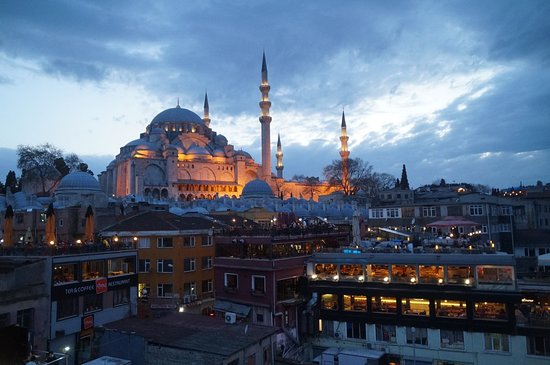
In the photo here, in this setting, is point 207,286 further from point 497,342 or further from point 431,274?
point 497,342

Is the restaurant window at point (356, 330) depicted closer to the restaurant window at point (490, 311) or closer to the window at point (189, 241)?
the restaurant window at point (490, 311)

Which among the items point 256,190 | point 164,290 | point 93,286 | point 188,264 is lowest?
point 164,290

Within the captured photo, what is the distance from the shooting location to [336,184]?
306 feet

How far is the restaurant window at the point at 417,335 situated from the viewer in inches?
717

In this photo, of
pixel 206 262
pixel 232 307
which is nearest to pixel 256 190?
pixel 206 262

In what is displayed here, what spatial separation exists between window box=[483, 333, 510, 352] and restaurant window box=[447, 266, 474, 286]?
2083 mm

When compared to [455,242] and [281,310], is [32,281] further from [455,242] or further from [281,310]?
[455,242]

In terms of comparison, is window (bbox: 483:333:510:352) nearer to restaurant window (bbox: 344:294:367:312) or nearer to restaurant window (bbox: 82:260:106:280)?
restaurant window (bbox: 344:294:367:312)

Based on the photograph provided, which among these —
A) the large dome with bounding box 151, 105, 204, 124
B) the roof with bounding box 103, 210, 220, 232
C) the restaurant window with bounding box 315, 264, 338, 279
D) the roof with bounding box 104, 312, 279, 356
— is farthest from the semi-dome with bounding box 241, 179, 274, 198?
the roof with bounding box 104, 312, 279, 356

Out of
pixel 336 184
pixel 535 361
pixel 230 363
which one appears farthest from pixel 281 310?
pixel 336 184

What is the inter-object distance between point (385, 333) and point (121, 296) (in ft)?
38.3

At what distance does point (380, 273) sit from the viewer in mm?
19859

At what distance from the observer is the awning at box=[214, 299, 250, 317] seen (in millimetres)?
20984

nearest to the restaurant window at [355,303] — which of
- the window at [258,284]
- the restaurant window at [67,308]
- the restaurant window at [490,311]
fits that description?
the window at [258,284]
